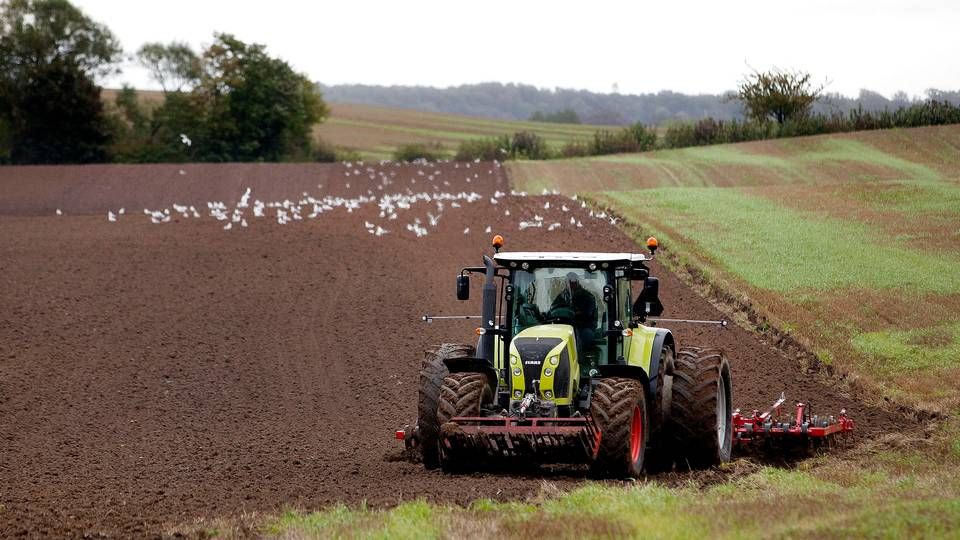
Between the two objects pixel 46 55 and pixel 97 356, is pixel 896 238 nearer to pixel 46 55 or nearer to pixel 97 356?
pixel 97 356

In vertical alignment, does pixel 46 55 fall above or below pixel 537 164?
above

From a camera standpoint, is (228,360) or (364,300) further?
(364,300)

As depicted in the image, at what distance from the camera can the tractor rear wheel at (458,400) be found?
43.1 feet

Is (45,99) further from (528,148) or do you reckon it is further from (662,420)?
(662,420)

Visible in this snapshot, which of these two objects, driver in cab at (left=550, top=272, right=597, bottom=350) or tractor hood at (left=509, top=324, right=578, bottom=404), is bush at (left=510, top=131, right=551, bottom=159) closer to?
driver in cab at (left=550, top=272, right=597, bottom=350)

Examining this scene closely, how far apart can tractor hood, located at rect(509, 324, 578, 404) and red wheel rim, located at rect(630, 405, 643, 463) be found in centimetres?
73

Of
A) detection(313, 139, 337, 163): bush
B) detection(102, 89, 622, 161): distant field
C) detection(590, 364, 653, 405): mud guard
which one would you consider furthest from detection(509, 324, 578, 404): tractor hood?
detection(102, 89, 622, 161): distant field

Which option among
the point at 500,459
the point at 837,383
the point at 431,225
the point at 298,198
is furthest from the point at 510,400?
the point at 298,198

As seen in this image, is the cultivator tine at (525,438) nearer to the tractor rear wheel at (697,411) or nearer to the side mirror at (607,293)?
the side mirror at (607,293)

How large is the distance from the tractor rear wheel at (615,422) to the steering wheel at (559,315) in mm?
1064

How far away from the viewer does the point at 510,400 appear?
1341 cm

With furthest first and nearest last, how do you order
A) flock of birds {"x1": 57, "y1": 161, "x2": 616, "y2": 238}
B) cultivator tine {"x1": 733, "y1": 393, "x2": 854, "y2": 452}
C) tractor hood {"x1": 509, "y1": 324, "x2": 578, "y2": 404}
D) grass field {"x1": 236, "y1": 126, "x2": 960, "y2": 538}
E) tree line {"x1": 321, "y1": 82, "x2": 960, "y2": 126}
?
1. tree line {"x1": 321, "y1": 82, "x2": 960, "y2": 126}
2. flock of birds {"x1": 57, "y1": 161, "x2": 616, "y2": 238}
3. cultivator tine {"x1": 733, "y1": 393, "x2": 854, "y2": 452}
4. tractor hood {"x1": 509, "y1": 324, "x2": 578, "y2": 404}
5. grass field {"x1": 236, "y1": 126, "x2": 960, "y2": 538}

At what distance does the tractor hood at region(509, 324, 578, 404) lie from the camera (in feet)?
43.0

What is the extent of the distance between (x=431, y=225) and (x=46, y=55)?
124 feet
